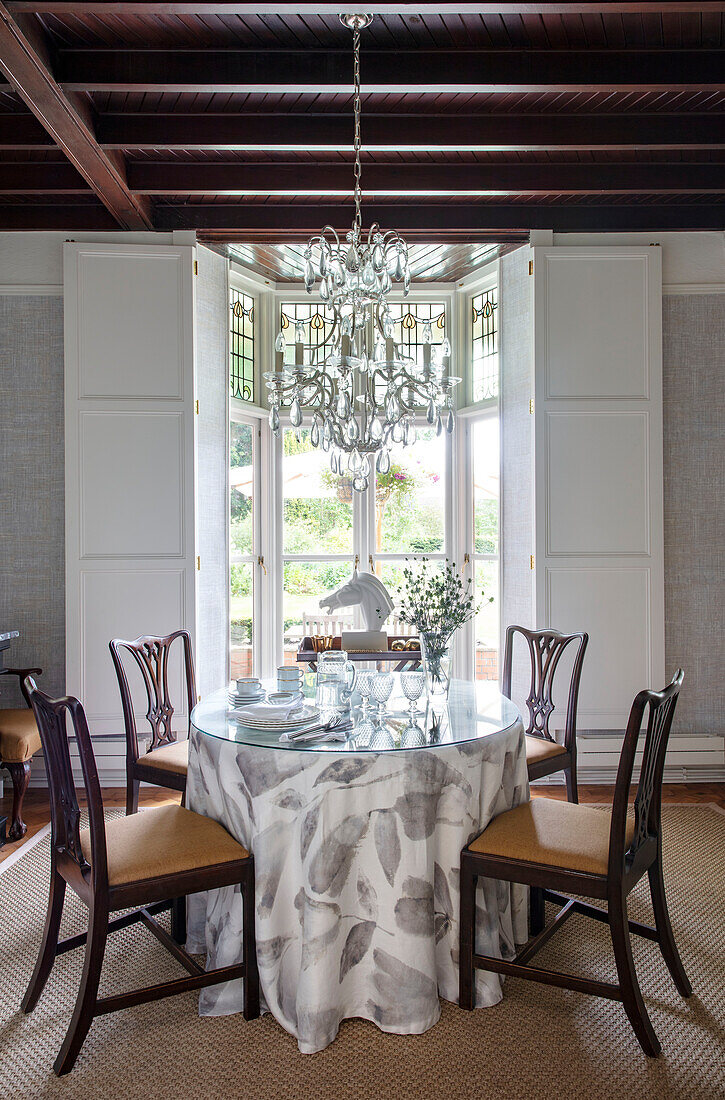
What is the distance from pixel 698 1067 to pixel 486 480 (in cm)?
358

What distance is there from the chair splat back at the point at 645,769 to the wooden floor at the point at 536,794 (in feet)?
6.05

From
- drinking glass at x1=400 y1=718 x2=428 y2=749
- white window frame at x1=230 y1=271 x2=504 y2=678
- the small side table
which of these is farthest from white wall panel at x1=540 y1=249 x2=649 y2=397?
drinking glass at x1=400 y1=718 x2=428 y2=749

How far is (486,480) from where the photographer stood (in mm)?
4977

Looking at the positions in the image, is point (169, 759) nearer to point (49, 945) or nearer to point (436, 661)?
point (49, 945)

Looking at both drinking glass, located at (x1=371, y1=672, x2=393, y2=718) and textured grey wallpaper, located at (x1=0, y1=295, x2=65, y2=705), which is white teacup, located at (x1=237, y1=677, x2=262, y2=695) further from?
textured grey wallpaper, located at (x1=0, y1=295, x2=65, y2=705)

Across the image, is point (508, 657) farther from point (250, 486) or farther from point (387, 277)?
point (250, 486)

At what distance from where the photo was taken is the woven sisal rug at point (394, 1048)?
180 centimetres

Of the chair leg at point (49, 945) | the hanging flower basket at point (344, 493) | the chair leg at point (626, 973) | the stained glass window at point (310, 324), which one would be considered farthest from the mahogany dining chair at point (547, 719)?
the stained glass window at point (310, 324)

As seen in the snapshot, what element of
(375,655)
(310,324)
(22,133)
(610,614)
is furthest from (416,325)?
(375,655)

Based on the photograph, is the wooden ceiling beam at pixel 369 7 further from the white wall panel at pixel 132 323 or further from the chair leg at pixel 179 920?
the chair leg at pixel 179 920

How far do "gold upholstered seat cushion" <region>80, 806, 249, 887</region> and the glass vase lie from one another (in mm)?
856

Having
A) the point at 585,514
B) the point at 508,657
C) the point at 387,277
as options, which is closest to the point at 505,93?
the point at 387,277

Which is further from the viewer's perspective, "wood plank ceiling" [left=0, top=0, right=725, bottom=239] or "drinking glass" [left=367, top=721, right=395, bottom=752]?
"wood plank ceiling" [left=0, top=0, right=725, bottom=239]

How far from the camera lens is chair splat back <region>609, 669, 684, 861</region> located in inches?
73.6
